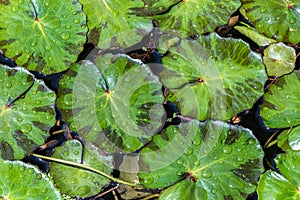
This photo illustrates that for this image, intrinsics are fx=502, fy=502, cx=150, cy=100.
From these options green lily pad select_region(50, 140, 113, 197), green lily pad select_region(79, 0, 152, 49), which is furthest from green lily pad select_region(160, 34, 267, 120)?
green lily pad select_region(50, 140, 113, 197)

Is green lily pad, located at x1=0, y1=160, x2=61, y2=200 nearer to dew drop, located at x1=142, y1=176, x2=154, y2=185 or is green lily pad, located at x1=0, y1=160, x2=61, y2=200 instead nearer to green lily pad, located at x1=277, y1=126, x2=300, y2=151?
dew drop, located at x1=142, y1=176, x2=154, y2=185

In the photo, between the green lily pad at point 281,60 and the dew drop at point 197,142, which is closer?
the dew drop at point 197,142

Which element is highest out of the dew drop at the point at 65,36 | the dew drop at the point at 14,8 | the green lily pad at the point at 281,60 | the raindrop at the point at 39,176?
the dew drop at the point at 14,8

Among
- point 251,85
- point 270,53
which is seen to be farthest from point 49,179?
point 270,53

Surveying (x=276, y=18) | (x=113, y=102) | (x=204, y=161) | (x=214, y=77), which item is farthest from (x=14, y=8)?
(x=276, y=18)

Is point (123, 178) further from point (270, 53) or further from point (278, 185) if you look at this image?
point (270, 53)

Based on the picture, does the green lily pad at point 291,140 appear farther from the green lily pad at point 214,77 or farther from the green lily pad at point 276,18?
the green lily pad at point 276,18

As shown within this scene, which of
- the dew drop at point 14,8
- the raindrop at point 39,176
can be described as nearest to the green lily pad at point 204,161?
the raindrop at point 39,176
